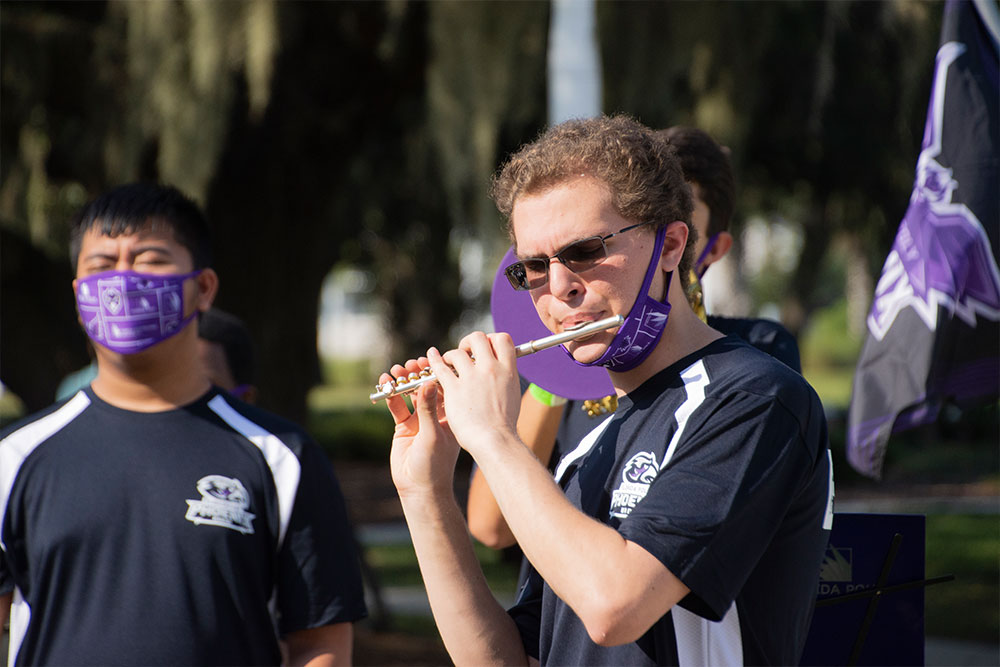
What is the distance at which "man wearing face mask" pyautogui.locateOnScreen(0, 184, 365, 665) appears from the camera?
2465 millimetres

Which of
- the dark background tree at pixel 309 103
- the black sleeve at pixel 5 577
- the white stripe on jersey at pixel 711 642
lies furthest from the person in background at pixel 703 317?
the dark background tree at pixel 309 103

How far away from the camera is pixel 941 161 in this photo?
3680 millimetres

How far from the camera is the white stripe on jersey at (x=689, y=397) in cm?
176

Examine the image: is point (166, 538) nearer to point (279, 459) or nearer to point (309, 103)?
point (279, 459)

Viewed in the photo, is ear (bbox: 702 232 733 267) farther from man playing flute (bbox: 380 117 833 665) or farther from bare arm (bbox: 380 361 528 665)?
bare arm (bbox: 380 361 528 665)

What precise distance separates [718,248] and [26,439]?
5.55ft

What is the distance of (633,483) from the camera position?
1799mm

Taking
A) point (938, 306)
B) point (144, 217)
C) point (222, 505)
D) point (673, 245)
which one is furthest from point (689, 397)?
point (938, 306)

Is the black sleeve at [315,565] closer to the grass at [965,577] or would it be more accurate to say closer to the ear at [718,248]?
the ear at [718,248]

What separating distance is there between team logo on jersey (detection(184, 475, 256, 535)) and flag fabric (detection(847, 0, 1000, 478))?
1.91 m

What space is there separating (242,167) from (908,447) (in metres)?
15.9

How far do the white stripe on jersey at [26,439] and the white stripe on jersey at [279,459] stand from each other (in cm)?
32

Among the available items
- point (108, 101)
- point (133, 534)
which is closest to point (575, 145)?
point (133, 534)

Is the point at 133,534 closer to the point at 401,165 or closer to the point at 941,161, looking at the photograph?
the point at 941,161
